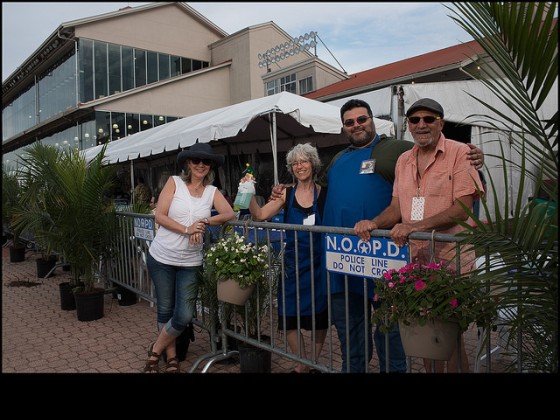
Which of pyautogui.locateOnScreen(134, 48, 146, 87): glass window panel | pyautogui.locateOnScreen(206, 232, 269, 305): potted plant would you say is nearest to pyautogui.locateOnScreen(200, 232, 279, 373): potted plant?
pyautogui.locateOnScreen(206, 232, 269, 305): potted plant

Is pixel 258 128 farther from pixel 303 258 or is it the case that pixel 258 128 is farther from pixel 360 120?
pixel 360 120

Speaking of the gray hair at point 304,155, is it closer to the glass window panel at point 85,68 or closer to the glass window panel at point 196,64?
the glass window panel at point 85,68

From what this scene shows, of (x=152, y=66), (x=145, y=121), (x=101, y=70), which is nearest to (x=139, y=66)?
(x=152, y=66)

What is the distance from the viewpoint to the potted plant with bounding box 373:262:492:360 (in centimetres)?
196

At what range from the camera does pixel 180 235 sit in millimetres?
3619

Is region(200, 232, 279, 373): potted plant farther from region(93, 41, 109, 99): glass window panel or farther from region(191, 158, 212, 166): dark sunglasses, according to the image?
region(93, 41, 109, 99): glass window panel

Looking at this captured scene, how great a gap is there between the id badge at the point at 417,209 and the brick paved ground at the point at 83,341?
1.53 metres

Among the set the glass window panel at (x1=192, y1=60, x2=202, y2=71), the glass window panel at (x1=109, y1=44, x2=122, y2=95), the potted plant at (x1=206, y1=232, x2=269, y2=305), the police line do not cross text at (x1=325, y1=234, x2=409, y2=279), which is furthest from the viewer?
the glass window panel at (x1=192, y1=60, x2=202, y2=71)

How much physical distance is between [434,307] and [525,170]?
678 mm

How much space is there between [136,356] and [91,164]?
2624 mm

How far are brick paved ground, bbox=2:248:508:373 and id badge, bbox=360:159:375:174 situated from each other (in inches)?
69.9

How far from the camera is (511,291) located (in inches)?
71.6

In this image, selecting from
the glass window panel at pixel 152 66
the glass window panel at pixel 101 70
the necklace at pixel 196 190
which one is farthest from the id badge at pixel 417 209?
the glass window panel at pixel 152 66

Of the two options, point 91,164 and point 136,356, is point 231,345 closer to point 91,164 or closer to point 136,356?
point 136,356
